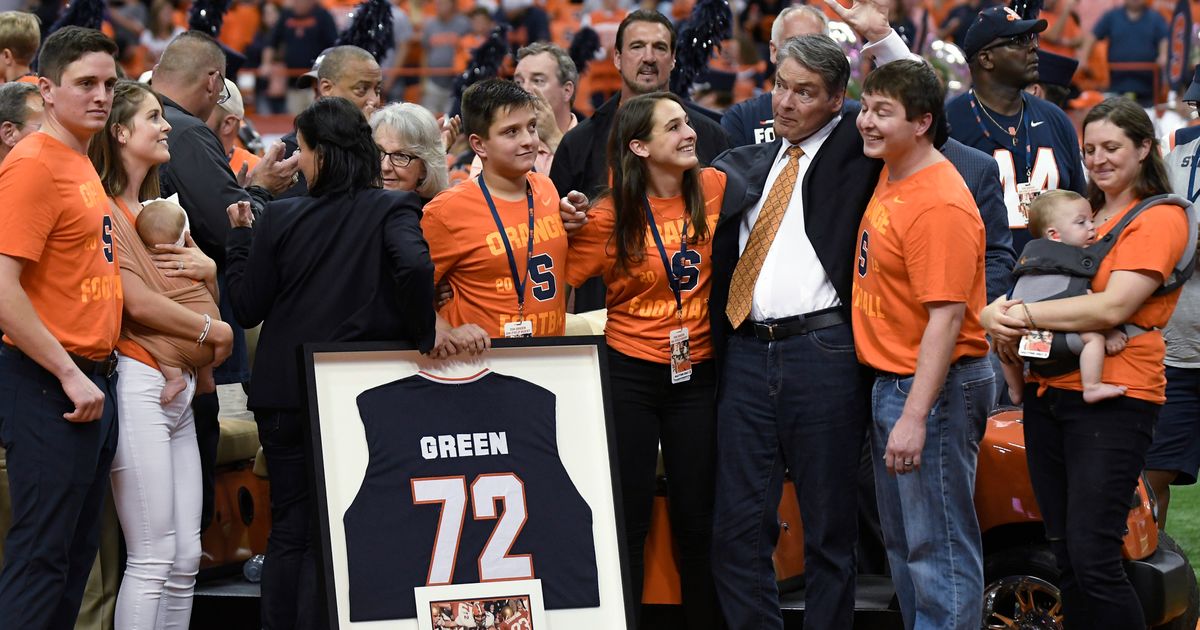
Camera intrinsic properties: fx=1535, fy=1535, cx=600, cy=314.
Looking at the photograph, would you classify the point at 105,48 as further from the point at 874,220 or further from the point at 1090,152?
the point at 1090,152

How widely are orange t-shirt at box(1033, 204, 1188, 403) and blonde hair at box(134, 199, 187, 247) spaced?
8.59 feet

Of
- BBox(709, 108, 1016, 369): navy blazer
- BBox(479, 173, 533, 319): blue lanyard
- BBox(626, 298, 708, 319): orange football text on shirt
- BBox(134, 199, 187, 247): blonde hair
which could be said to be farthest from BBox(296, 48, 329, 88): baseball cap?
BBox(626, 298, 708, 319): orange football text on shirt

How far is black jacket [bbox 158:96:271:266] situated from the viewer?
17.3ft

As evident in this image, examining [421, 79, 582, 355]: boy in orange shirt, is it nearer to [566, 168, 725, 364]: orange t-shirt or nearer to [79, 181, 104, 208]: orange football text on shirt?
[566, 168, 725, 364]: orange t-shirt

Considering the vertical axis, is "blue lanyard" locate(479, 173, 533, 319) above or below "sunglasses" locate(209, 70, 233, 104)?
below

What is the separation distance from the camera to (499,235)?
14.9 ft

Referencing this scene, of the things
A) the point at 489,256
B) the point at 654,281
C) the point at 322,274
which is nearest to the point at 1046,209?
the point at 654,281

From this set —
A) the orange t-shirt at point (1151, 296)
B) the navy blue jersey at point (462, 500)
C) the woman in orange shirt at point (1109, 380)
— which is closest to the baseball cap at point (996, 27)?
the woman in orange shirt at point (1109, 380)

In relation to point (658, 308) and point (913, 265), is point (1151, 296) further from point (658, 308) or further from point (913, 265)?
point (658, 308)

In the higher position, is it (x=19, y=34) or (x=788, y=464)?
Answer: (x=19, y=34)

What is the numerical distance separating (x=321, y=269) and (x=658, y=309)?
1.01 metres

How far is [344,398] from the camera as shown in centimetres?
430

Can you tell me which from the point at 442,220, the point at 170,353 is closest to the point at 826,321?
the point at 442,220

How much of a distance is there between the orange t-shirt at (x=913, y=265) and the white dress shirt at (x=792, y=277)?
4.9 inches
